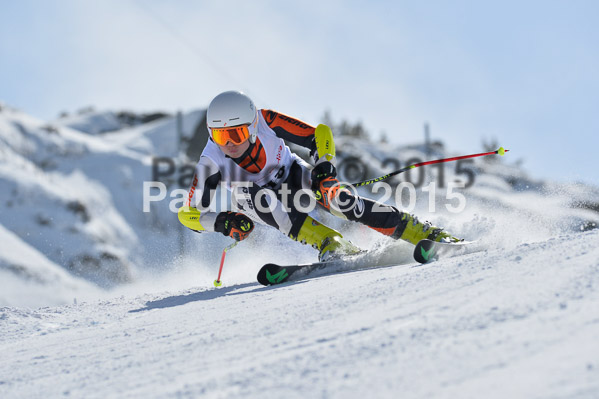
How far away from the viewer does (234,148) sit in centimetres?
463

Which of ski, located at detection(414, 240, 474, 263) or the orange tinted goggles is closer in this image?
ski, located at detection(414, 240, 474, 263)

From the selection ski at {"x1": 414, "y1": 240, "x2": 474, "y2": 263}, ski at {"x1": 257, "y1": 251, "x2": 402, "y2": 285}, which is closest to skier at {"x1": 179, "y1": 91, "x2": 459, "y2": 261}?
ski at {"x1": 257, "y1": 251, "x2": 402, "y2": 285}

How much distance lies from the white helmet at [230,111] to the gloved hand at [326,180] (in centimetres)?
64

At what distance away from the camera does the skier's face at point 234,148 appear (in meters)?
4.61

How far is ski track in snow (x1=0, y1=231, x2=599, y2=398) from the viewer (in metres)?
1.39

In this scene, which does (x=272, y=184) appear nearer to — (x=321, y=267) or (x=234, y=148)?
(x=234, y=148)

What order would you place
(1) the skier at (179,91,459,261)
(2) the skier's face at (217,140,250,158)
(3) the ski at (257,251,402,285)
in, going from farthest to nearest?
(2) the skier's face at (217,140,250,158), (1) the skier at (179,91,459,261), (3) the ski at (257,251,402,285)

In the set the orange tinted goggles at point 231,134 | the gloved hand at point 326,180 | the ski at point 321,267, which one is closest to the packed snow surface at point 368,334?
the ski at point 321,267

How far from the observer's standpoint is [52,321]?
11.2 ft

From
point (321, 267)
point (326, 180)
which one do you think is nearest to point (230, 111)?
point (326, 180)

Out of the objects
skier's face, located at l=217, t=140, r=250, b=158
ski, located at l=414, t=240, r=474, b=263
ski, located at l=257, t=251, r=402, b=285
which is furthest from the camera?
skier's face, located at l=217, t=140, r=250, b=158

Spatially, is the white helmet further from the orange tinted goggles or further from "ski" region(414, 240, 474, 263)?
"ski" region(414, 240, 474, 263)

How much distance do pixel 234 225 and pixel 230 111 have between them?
0.87 metres

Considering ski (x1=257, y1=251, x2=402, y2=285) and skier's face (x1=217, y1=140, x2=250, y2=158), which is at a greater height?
skier's face (x1=217, y1=140, x2=250, y2=158)
